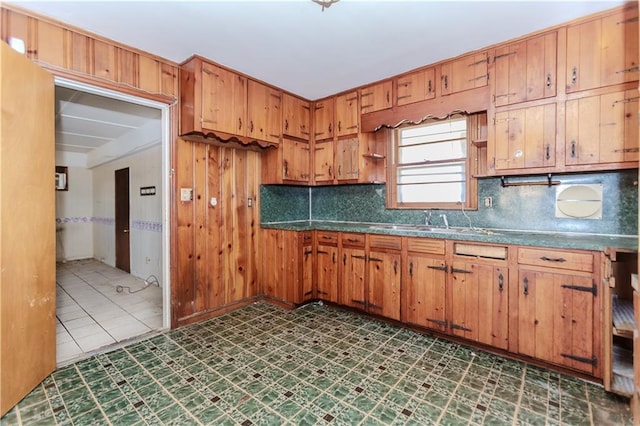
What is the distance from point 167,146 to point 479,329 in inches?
134

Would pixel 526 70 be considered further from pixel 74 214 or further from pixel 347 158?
pixel 74 214

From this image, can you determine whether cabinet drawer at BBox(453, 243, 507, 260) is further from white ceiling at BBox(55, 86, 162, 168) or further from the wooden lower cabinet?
white ceiling at BBox(55, 86, 162, 168)

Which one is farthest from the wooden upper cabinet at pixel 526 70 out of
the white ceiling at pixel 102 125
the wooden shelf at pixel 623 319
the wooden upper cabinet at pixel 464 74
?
the white ceiling at pixel 102 125

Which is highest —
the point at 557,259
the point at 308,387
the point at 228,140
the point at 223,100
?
the point at 223,100

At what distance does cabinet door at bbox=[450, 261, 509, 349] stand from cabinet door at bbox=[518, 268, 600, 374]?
119mm

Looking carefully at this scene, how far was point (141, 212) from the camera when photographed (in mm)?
5051

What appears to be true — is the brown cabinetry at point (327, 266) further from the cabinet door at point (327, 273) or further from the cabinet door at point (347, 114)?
the cabinet door at point (347, 114)

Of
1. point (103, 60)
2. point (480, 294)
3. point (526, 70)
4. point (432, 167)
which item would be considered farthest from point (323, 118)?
point (480, 294)

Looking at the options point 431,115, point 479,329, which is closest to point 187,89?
point 431,115

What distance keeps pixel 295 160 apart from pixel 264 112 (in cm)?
73

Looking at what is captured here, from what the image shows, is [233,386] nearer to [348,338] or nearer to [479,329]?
[348,338]

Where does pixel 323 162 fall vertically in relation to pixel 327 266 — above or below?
above

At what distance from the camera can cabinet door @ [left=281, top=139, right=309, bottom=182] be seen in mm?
3818

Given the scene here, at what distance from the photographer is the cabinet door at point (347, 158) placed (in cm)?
371
